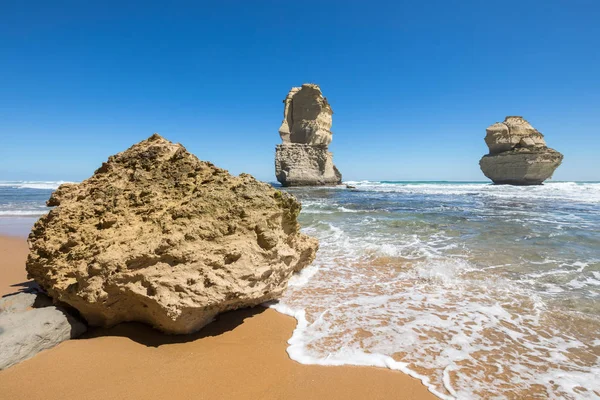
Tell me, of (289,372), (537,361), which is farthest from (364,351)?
(537,361)

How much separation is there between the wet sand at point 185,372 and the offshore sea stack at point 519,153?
45133 millimetres

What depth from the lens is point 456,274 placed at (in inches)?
177

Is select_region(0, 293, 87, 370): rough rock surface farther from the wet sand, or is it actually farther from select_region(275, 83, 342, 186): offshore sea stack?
select_region(275, 83, 342, 186): offshore sea stack

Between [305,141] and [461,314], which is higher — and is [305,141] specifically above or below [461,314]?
above

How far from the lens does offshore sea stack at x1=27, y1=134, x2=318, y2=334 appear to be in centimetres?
254

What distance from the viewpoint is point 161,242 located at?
2.64m

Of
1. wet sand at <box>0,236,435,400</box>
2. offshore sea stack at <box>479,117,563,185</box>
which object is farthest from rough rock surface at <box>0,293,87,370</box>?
offshore sea stack at <box>479,117,563,185</box>

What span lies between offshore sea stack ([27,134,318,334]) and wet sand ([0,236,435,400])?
0.22m

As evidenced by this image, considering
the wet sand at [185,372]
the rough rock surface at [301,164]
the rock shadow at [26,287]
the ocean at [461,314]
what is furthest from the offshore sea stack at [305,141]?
the wet sand at [185,372]

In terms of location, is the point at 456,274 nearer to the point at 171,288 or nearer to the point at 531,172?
the point at 171,288

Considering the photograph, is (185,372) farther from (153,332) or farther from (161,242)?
(161,242)

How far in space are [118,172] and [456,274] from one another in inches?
195

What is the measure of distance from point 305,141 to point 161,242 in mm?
36386

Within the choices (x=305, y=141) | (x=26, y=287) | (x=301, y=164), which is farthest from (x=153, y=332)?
(x=305, y=141)
